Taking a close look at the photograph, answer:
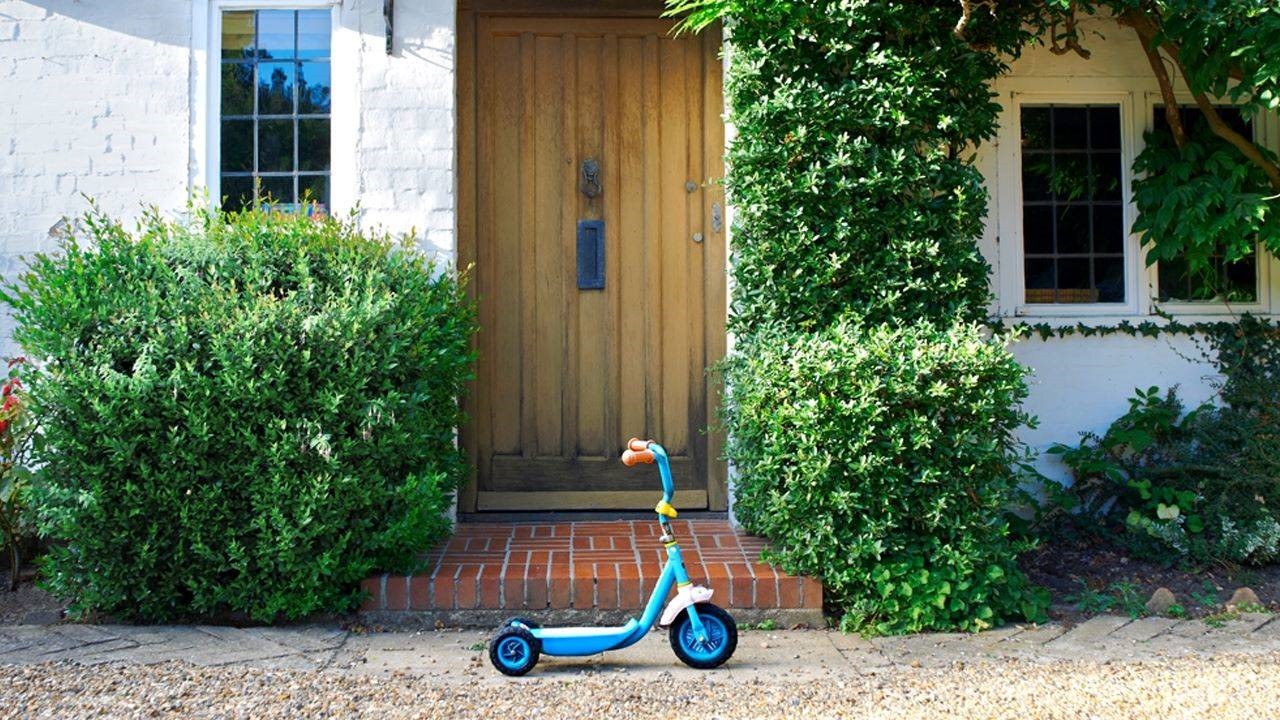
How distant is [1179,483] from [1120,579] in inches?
27.1

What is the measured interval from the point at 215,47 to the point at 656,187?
215 cm

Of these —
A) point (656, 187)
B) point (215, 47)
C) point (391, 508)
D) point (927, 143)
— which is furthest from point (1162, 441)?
point (215, 47)

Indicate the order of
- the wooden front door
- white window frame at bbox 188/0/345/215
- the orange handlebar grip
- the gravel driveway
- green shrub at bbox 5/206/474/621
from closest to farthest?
the gravel driveway → the orange handlebar grip → green shrub at bbox 5/206/474/621 → white window frame at bbox 188/0/345/215 → the wooden front door

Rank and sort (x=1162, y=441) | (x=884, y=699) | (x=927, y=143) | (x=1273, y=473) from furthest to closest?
(x=1162, y=441), (x=1273, y=473), (x=927, y=143), (x=884, y=699)

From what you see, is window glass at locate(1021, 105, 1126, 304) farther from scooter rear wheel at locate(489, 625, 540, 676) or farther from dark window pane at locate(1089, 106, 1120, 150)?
scooter rear wheel at locate(489, 625, 540, 676)

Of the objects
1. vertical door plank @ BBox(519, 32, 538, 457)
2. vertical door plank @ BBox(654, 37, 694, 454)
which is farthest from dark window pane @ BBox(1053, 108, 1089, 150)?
vertical door plank @ BBox(519, 32, 538, 457)

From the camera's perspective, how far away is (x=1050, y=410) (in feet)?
17.6

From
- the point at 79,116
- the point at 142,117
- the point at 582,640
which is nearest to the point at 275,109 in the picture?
the point at 142,117

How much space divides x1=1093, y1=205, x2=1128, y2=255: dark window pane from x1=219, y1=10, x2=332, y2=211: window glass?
3.91m

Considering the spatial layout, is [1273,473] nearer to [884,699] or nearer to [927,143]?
[927,143]

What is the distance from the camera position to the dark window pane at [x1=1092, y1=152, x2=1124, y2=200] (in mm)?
5594

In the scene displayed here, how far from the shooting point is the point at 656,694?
3.21 metres

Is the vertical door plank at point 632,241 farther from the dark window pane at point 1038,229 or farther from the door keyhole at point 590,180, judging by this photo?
the dark window pane at point 1038,229

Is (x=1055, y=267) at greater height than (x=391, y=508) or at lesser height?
greater
